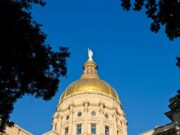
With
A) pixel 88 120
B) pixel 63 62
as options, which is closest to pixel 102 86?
pixel 88 120

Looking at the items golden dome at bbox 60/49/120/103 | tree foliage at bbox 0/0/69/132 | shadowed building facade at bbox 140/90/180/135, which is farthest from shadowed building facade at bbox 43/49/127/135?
tree foliage at bbox 0/0/69/132

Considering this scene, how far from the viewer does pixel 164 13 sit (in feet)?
54.7

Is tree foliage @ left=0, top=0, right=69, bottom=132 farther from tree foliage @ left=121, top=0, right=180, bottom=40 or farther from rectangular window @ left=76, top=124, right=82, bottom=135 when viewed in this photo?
rectangular window @ left=76, top=124, right=82, bottom=135

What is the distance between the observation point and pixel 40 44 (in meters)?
18.7

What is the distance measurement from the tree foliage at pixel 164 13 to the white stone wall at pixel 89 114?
56.1 meters

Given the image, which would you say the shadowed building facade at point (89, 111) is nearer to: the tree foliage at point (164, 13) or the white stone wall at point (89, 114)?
the white stone wall at point (89, 114)

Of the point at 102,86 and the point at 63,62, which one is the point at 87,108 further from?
the point at 63,62

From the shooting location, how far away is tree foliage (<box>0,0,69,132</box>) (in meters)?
17.4

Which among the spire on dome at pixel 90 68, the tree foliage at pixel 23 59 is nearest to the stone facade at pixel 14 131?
the tree foliage at pixel 23 59

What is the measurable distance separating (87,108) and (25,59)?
5815 centimetres

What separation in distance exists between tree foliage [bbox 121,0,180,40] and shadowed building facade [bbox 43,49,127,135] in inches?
2209

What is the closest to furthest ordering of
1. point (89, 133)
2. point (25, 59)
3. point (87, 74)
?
1. point (25, 59)
2. point (89, 133)
3. point (87, 74)

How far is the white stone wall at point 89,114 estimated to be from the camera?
73688mm

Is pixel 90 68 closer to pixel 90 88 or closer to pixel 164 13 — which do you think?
pixel 90 88
